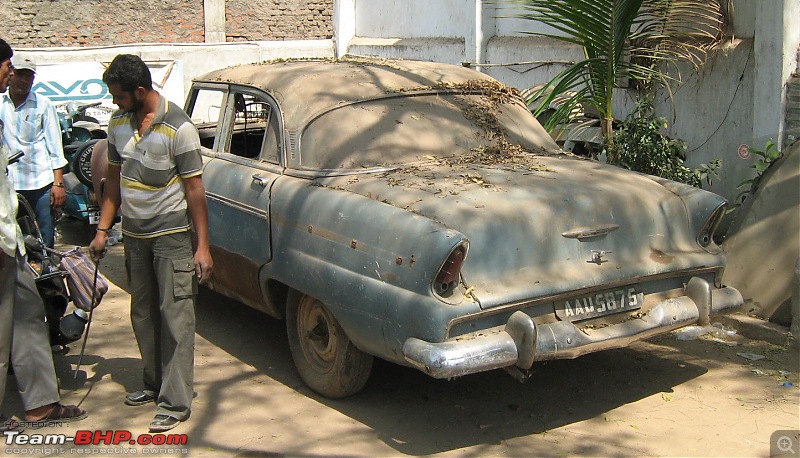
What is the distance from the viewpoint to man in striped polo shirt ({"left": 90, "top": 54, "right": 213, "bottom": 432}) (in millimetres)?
4523

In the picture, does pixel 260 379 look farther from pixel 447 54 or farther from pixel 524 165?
pixel 447 54

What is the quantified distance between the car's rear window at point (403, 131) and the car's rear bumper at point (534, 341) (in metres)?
1.49

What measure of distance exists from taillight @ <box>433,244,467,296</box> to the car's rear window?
49.5 inches

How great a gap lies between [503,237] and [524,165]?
101 cm

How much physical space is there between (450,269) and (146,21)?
1313cm

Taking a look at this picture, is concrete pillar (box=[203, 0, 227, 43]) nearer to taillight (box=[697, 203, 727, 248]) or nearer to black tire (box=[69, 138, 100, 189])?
black tire (box=[69, 138, 100, 189])

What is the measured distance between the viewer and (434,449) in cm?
430

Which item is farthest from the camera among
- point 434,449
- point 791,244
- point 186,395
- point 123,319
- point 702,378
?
point 123,319

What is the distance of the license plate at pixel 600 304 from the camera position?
439 centimetres

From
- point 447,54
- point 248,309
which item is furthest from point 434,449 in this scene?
point 447,54

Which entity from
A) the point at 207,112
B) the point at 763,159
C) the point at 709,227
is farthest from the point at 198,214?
the point at 763,159

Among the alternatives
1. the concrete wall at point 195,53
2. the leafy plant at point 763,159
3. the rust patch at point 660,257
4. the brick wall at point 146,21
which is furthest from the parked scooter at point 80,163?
the brick wall at point 146,21

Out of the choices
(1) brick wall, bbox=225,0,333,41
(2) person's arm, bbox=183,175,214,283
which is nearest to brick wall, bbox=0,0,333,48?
(1) brick wall, bbox=225,0,333,41

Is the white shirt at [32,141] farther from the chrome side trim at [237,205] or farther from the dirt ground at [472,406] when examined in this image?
the chrome side trim at [237,205]
